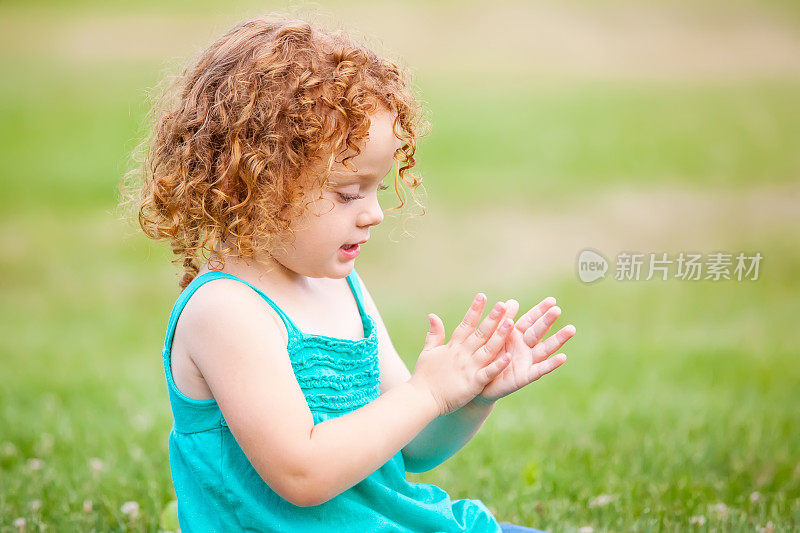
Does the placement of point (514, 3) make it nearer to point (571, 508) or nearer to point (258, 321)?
point (571, 508)

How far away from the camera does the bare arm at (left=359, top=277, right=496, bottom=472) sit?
7.36ft

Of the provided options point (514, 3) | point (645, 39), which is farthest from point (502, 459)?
point (514, 3)

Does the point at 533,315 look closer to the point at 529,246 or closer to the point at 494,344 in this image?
the point at 494,344

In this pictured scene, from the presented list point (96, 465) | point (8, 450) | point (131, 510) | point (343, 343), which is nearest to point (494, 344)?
point (343, 343)

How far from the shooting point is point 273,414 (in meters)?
1.84

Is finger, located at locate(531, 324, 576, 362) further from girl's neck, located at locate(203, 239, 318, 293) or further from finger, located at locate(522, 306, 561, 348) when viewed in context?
girl's neck, located at locate(203, 239, 318, 293)

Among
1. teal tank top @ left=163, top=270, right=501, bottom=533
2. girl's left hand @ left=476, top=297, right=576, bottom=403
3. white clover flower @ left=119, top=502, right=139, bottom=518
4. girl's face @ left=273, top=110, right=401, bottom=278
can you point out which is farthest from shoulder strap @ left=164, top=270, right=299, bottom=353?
white clover flower @ left=119, top=502, right=139, bottom=518

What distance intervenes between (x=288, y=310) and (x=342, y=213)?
249mm

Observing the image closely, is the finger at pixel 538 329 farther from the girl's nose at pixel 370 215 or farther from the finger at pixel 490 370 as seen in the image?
the girl's nose at pixel 370 215

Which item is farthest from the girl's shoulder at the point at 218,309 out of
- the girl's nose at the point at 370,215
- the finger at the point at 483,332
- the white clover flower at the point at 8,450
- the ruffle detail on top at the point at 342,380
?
the white clover flower at the point at 8,450

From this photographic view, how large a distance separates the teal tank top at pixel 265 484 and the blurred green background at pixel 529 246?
488 millimetres

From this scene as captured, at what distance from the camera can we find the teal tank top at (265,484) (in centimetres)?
202

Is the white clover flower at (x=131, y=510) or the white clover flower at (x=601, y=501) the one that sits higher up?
the white clover flower at (x=601, y=501)

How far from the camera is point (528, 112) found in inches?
485
